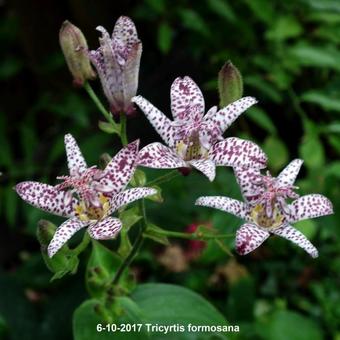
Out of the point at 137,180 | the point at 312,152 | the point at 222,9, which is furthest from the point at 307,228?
the point at 222,9

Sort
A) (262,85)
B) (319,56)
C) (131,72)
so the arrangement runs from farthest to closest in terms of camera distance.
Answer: (262,85), (319,56), (131,72)

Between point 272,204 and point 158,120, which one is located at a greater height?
point 158,120

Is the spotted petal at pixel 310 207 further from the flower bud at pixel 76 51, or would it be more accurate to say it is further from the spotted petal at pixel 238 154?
the flower bud at pixel 76 51

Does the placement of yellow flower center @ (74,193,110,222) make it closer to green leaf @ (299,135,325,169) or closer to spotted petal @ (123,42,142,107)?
spotted petal @ (123,42,142,107)

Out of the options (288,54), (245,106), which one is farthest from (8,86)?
(245,106)

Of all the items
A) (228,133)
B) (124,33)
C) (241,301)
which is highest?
(124,33)

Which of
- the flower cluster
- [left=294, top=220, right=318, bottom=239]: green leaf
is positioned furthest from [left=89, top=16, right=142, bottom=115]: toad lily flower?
[left=294, top=220, right=318, bottom=239]: green leaf

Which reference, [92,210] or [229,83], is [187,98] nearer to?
[229,83]

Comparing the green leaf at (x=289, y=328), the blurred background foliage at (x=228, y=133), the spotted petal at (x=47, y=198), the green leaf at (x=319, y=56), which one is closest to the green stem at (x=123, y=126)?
the spotted petal at (x=47, y=198)
